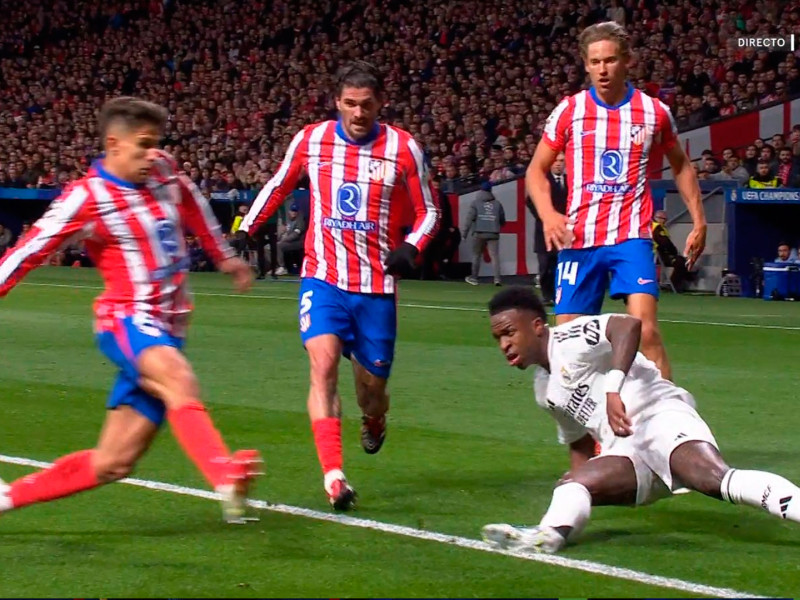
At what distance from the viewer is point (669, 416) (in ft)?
19.2

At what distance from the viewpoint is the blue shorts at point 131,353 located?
5.50 metres

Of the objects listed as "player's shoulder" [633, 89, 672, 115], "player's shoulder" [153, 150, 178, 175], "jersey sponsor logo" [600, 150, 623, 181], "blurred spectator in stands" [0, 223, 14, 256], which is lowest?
"blurred spectator in stands" [0, 223, 14, 256]

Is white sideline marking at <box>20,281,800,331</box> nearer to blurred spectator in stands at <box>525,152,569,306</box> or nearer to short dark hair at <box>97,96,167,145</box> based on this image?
blurred spectator in stands at <box>525,152,569,306</box>

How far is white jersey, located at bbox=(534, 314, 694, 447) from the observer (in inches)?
234

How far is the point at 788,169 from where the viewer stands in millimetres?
21547

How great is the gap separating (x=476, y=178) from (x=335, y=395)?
2027 cm

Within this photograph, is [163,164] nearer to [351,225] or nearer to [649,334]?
[351,225]

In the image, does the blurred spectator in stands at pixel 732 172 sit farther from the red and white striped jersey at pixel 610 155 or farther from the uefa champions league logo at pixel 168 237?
the uefa champions league logo at pixel 168 237

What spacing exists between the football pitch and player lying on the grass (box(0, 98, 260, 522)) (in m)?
0.42

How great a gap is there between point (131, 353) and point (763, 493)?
244 cm

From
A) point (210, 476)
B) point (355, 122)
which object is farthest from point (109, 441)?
point (355, 122)

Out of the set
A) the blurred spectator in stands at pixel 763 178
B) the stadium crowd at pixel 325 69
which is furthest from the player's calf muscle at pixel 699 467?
the stadium crowd at pixel 325 69

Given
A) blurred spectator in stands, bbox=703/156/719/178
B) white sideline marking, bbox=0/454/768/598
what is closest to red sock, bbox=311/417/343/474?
white sideline marking, bbox=0/454/768/598

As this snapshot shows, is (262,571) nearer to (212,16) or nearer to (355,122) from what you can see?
(355,122)
